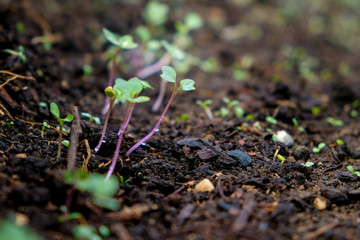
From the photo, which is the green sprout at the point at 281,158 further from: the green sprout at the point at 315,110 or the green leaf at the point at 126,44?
the green leaf at the point at 126,44

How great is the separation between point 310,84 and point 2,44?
304 centimetres

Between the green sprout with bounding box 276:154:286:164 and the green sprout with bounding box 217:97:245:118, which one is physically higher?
the green sprout with bounding box 217:97:245:118

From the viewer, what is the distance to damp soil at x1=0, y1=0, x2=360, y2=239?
1.35 m

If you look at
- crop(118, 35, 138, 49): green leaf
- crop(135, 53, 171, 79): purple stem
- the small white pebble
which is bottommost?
the small white pebble

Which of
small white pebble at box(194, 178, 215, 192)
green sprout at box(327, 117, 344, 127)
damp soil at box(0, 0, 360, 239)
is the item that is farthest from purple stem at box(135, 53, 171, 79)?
small white pebble at box(194, 178, 215, 192)

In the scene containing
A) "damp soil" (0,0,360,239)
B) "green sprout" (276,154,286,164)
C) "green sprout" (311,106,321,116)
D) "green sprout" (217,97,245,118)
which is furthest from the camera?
"green sprout" (311,106,321,116)

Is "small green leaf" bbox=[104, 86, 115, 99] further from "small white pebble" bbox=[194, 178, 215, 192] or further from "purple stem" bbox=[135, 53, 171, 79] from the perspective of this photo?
"purple stem" bbox=[135, 53, 171, 79]

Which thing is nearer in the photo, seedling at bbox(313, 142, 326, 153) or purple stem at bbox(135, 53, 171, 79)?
seedling at bbox(313, 142, 326, 153)

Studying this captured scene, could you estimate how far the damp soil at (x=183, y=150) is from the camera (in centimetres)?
135

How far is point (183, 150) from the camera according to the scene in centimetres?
194

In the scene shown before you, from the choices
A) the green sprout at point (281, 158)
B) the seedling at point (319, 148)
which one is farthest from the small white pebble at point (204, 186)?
the seedling at point (319, 148)

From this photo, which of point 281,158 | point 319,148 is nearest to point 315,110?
point 319,148

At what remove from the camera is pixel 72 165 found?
1499 millimetres

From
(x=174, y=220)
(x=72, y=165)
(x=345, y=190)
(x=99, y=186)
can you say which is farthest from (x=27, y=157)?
(x=345, y=190)
